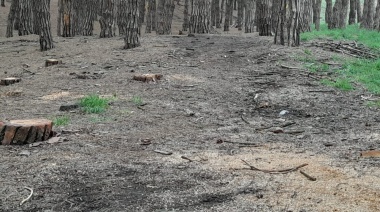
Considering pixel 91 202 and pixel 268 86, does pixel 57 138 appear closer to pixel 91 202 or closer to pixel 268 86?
pixel 91 202

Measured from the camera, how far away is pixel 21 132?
16.3ft

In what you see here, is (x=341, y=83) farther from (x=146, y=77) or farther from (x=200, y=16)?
(x=200, y=16)

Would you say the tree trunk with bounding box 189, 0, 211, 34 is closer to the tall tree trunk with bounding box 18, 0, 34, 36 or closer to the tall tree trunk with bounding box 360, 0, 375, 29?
the tall tree trunk with bounding box 18, 0, 34, 36

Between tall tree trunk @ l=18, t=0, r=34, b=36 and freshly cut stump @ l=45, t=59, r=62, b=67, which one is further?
tall tree trunk @ l=18, t=0, r=34, b=36

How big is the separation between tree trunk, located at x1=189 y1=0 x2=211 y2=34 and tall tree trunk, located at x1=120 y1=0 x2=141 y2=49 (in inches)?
121

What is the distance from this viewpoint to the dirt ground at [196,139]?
362 cm

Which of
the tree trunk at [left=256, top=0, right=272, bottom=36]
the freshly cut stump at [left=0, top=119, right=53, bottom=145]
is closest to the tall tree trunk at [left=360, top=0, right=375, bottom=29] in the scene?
the tree trunk at [left=256, top=0, right=272, bottom=36]

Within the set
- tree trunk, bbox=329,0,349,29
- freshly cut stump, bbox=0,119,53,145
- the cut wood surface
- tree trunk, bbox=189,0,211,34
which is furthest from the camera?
tree trunk, bbox=329,0,349,29

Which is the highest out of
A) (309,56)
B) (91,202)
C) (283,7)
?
(283,7)

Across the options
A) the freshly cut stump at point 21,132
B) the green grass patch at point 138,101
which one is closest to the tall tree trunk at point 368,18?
the green grass patch at point 138,101

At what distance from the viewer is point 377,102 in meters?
6.72

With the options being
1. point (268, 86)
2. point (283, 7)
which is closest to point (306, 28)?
point (283, 7)

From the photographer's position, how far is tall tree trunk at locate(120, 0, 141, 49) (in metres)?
11.5

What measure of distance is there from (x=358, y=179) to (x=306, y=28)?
43.3 feet
